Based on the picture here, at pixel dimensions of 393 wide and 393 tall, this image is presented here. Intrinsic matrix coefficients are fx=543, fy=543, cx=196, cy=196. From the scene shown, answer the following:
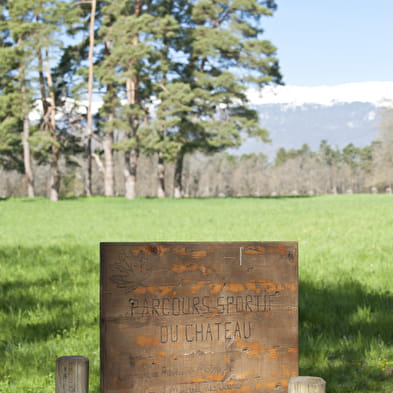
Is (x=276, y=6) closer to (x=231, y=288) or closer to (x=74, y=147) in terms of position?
(x=74, y=147)

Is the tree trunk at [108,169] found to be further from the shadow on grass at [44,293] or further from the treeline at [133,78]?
the shadow on grass at [44,293]

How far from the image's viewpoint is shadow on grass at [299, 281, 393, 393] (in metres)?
4.48

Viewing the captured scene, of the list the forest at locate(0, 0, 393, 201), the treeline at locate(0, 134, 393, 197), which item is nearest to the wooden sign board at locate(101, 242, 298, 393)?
the forest at locate(0, 0, 393, 201)

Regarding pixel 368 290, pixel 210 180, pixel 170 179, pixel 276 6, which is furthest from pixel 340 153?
pixel 368 290

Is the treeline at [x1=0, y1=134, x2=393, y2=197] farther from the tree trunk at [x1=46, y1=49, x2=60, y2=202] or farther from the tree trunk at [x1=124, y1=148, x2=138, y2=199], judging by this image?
the tree trunk at [x1=46, y1=49, x2=60, y2=202]

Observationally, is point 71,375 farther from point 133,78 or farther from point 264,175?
point 264,175

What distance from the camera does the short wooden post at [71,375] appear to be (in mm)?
2336

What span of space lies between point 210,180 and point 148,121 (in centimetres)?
8136

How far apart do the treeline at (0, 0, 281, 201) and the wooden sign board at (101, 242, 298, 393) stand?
34136 mm

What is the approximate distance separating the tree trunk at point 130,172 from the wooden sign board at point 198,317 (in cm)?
3619

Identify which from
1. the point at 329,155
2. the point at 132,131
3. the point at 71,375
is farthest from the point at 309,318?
the point at 329,155

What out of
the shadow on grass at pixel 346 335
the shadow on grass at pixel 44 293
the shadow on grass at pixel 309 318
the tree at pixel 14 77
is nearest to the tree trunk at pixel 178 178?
the tree at pixel 14 77

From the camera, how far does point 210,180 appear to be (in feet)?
397

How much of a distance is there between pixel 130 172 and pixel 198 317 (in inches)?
1490
